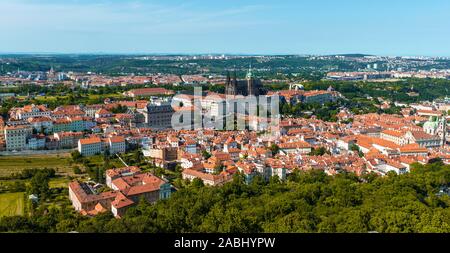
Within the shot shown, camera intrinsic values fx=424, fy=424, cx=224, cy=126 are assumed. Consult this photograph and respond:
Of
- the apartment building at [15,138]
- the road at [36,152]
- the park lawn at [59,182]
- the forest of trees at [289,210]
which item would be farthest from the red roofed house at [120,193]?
the apartment building at [15,138]

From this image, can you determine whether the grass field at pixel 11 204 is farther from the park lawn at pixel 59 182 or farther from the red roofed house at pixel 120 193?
the red roofed house at pixel 120 193

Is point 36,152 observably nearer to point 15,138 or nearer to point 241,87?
point 15,138

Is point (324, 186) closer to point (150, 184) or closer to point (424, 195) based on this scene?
point (424, 195)

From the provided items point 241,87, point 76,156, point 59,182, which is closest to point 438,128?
point 241,87

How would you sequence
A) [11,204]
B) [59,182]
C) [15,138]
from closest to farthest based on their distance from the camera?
[11,204] < [59,182] < [15,138]
